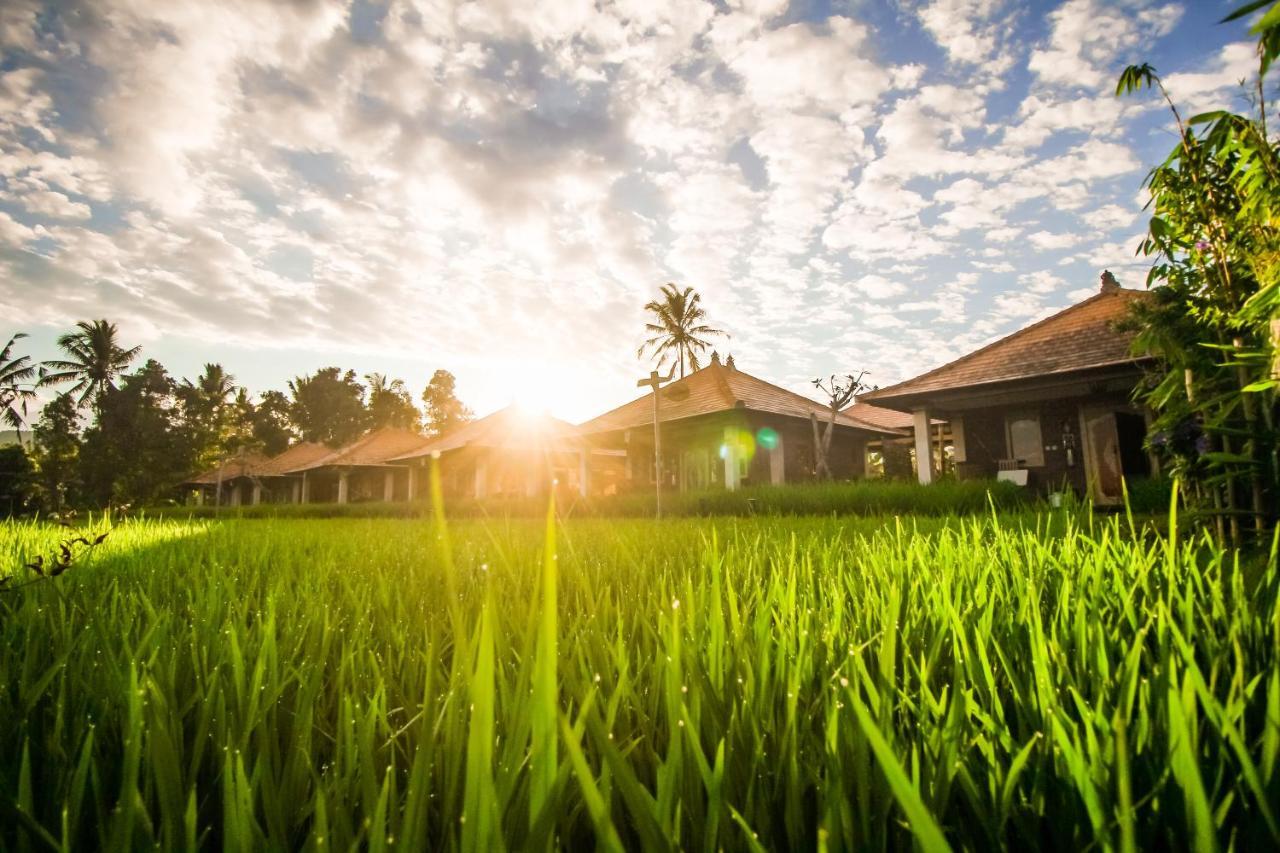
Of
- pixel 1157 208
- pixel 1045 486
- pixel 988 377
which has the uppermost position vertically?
pixel 988 377

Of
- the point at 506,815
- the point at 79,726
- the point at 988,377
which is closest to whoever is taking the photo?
the point at 506,815

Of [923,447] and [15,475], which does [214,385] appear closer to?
[15,475]

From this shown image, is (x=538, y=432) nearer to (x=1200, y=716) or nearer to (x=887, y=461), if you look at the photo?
(x=887, y=461)

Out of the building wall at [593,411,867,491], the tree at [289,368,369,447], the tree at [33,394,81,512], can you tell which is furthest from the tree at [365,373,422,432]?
the building wall at [593,411,867,491]

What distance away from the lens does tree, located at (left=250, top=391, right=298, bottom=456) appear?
50.9 meters

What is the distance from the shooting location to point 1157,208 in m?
2.84

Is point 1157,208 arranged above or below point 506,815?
above

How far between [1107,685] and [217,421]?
59.3 meters

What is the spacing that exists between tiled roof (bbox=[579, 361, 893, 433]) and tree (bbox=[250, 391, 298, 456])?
39690 millimetres

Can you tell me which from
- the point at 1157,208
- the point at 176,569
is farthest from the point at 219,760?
the point at 1157,208

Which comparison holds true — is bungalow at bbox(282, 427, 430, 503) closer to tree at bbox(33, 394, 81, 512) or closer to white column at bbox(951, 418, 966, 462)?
tree at bbox(33, 394, 81, 512)

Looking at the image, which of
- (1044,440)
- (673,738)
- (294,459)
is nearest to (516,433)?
(1044,440)

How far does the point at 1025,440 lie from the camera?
14133 mm

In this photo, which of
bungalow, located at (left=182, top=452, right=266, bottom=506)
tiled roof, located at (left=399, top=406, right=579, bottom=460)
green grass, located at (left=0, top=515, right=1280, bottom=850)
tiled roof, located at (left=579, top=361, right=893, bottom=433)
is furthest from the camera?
bungalow, located at (left=182, top=452, right=266, bottom=506)
